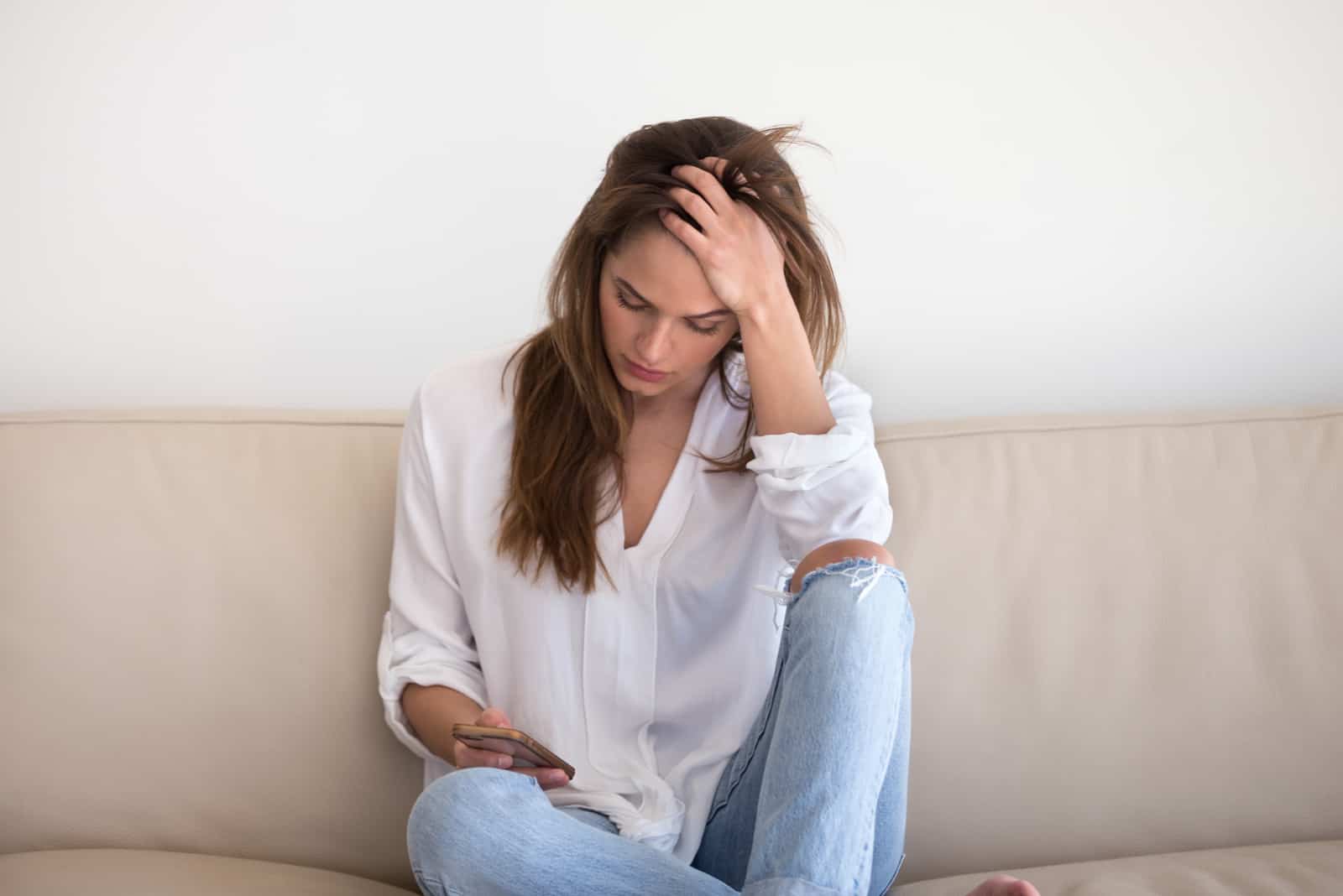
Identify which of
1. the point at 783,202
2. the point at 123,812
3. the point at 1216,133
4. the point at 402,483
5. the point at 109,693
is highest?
the point at 1216,133

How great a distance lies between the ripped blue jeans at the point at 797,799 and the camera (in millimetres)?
1090

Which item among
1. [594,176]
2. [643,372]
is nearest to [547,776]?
[643,372]

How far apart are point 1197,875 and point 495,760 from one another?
79 centimetres

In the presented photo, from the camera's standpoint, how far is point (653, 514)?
59.5 inches

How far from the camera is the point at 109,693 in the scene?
5.17 ft

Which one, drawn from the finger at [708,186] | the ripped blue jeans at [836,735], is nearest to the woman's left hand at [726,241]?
the finger at [708,186]

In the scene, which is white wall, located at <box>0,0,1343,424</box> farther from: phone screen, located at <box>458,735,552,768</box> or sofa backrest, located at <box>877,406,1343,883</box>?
phone screen, located at <box>458,735,552,768</box>

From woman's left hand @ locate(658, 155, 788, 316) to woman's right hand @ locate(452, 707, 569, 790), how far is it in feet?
1.65

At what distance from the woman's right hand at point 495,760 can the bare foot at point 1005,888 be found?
419mm

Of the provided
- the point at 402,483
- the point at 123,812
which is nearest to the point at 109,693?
the point at 123,812

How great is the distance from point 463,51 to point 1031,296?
2.97ft

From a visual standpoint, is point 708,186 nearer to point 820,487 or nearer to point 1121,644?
point 820,487

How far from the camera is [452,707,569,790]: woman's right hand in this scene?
4.29ft

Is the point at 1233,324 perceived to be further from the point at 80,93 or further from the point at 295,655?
the point at 80,93
